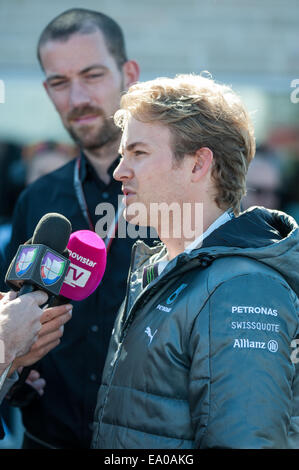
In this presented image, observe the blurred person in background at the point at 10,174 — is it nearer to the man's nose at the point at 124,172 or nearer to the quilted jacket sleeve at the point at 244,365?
the man's nose at the point at 124,172

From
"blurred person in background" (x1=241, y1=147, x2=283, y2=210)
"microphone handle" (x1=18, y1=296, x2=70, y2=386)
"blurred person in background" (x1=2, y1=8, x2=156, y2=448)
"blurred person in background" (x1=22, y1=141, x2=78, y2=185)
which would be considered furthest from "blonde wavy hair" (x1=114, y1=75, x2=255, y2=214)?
"blurred person in background" (x1=22, y1=141, x2=78, y2=185)

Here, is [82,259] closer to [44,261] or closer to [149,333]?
[44,261]

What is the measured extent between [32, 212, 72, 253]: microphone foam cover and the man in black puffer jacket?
238 millimetres

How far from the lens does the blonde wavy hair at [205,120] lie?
6.07 ft

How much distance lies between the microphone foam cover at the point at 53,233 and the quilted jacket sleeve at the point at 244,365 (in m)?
0.51

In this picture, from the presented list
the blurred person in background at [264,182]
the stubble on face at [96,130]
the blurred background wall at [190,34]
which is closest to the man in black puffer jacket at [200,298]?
the stubble on face at [96,130]

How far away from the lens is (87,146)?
278 cm

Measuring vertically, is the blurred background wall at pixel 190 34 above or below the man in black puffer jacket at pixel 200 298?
above

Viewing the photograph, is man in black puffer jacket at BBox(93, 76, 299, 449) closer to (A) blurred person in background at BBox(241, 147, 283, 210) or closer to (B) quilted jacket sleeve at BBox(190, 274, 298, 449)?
(B) quilted jacket sleeve at BBox(190, 274, 298, 449)

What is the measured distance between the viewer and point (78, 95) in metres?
2.77

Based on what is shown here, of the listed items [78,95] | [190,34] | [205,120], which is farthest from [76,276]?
[190,34]

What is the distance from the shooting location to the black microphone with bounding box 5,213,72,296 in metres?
1.73

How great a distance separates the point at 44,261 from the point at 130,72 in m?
1.49

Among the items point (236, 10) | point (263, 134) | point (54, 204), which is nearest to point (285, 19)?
point (236, 10)
